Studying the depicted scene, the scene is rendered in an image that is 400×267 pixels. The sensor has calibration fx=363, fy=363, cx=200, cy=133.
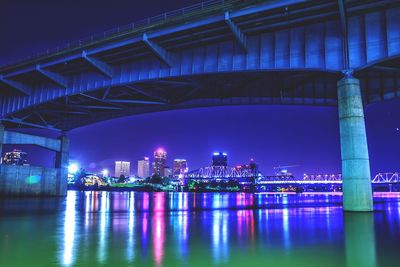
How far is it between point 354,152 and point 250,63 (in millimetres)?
11779

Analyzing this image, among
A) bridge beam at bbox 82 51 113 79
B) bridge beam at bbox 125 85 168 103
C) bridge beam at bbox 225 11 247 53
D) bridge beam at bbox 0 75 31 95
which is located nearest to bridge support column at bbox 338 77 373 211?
bridge beam at bbox 225 11 247 53

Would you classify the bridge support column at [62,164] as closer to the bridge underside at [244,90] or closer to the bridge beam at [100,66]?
the bridge underside at [244,90]

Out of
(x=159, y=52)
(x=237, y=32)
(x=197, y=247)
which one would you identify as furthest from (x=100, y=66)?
(x=197, y=247)

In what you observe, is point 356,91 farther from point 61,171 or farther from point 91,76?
point 61,171

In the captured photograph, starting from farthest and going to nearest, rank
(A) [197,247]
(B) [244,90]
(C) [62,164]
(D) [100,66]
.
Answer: (C) [62,164], (B) [244,90], (D) [100,66], (A) [197,247]

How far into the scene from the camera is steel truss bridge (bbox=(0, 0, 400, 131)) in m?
28.4

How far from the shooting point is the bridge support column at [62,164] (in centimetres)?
6794

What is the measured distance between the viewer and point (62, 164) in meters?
69.0

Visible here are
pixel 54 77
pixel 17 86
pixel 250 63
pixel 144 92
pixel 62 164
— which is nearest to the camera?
pixel 250 63

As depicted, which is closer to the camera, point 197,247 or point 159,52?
point 197,247

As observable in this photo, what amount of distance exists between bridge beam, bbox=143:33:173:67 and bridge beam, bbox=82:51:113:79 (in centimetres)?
738

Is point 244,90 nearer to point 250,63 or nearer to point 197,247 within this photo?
point 250,63

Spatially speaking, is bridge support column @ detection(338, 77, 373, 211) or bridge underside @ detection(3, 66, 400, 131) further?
bridge underside @ detection(3, 66, 400, 131)

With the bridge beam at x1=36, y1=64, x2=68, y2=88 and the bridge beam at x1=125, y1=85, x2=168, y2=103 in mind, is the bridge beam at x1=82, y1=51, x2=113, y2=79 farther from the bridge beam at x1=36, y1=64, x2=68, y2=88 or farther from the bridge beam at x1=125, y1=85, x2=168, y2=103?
the bridge beam at x1=36, y1=64, x2=68, y2=88
